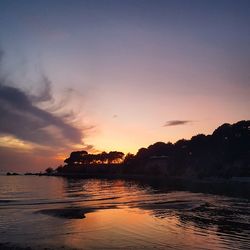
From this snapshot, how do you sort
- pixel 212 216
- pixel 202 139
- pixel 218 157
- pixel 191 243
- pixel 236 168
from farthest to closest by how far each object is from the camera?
pixel 202 139
pixel 218 157
pixel 236 168
pixel 212 216
pixel 191 243

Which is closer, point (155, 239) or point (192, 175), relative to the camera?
point (155, 239)

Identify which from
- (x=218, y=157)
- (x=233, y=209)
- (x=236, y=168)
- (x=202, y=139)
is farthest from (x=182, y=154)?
(x=233, y=209)

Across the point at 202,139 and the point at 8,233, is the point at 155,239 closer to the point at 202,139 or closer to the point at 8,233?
the point at 8,233

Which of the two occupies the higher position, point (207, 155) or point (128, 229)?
point (207, 155)

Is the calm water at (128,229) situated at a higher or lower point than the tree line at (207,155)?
lower

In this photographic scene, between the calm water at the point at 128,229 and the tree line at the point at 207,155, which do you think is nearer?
the calm water at the point at 128,229

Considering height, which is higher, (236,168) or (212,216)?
(236,168)

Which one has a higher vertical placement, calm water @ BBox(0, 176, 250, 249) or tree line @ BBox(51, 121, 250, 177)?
tree line @ BBox(51, 121, 250, 177)

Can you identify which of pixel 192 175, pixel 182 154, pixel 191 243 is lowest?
pixel 191 243

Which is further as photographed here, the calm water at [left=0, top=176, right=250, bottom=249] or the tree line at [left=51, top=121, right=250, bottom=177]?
the tree line at [left=51, top=121, right=250, bottom=177]

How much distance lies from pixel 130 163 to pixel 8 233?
164734mm

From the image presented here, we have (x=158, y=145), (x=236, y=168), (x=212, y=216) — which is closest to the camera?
(x=212, y=216)

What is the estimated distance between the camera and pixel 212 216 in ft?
115

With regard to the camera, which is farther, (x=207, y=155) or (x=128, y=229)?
(x=207, y=155)
